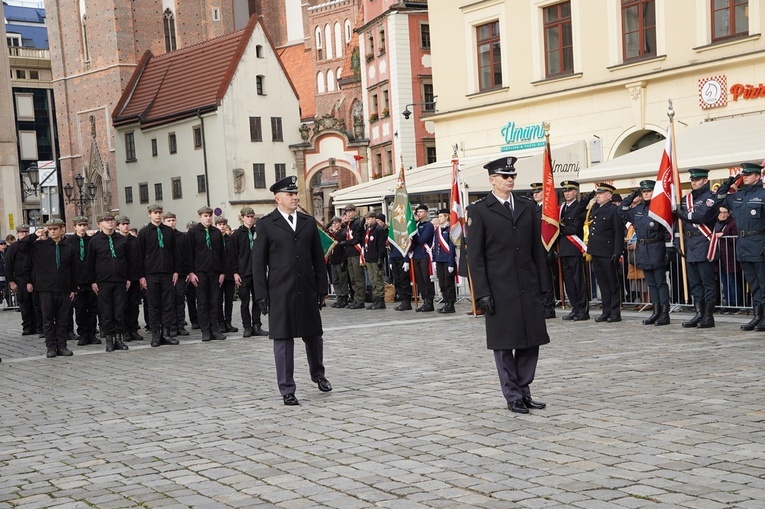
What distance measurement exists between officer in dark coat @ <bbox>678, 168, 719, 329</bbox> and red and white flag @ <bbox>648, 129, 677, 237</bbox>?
10.9 inches

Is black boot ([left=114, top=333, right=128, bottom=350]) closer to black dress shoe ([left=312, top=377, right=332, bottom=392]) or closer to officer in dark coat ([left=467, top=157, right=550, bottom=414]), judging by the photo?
black dress shoe ([left=312, top=377, right=332, bottom=392])

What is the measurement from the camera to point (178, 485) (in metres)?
6.87

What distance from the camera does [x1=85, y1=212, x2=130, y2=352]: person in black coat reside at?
16.8 metres

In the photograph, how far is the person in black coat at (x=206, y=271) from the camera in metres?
17.6

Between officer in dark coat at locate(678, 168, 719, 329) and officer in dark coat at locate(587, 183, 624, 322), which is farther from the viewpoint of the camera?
officer in dark coat at locate(587, 183, 624, 322)

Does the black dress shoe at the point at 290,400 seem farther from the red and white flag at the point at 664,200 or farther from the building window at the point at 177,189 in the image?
the building window at the point at 177,189

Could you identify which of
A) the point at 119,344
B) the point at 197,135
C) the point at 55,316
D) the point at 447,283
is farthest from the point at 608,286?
the point at 197,135

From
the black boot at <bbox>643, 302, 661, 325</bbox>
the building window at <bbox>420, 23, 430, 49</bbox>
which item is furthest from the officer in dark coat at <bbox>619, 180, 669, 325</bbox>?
the building window at <bbox>420, 23, 430, 49</bbox>

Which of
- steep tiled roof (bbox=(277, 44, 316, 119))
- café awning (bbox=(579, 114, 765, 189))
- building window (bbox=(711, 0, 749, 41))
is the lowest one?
café awning (bbox=(579, 114, 765, 189))

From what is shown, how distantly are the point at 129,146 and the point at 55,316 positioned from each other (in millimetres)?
58523

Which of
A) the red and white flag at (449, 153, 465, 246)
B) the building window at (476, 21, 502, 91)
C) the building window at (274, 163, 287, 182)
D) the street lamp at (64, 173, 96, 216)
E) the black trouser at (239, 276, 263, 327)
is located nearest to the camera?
the black trouser at (239, 276, 263, 327)

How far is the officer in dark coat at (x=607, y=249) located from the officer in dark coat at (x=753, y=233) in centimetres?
234

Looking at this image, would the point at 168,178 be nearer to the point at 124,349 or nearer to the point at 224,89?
the point at 224,89

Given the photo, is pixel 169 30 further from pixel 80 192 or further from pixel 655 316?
pixel 655 316
